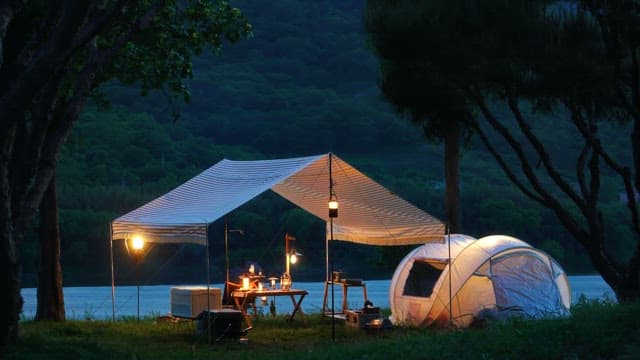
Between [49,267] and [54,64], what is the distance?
641cm

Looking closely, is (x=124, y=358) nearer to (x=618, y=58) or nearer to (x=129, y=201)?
(x=618, y=58)

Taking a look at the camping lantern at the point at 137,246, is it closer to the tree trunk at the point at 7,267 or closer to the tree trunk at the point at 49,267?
the tree trunk at the point at 49,267

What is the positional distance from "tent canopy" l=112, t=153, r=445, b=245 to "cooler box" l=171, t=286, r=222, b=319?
1013 mm

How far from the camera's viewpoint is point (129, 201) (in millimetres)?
25016

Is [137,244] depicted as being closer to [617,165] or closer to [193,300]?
[193,300]

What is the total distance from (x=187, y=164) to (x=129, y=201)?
10.9 feet

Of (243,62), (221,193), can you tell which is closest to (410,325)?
(221,193)

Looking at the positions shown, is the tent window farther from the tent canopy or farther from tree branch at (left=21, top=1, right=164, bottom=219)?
tree branch at (left=21, top=1, right=164, bottom=219)

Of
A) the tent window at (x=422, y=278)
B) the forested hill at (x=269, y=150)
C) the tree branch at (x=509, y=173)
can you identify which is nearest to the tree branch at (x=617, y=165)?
the tree branch at (x=509, y=173)

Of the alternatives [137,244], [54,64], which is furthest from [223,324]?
[54,64]

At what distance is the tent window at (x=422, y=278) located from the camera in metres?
12.6

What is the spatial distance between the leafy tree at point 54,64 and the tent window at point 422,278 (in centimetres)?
372

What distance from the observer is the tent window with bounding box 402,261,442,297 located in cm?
1264

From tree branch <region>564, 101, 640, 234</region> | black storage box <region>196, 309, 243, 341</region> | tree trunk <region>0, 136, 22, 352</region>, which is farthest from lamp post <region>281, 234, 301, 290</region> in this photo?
tree trunk <region>0, 136, 22, 352</region>
